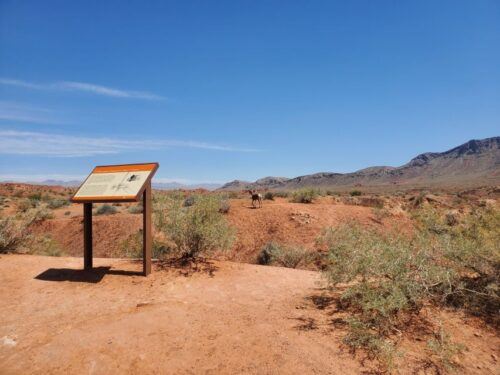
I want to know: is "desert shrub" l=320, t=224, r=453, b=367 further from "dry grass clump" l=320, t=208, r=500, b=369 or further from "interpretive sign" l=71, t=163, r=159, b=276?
"interpretive sign" l=71, t=163, r=159, b=276

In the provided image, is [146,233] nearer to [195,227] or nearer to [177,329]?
[195,227]

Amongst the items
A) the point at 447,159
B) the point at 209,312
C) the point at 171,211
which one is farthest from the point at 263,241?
the point at 447,159

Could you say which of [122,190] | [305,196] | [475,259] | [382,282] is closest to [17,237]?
[122,190]

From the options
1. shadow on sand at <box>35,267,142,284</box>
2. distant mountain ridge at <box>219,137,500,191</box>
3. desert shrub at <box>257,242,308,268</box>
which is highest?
distant mountain ridge at <box>219,137,500,191</box>

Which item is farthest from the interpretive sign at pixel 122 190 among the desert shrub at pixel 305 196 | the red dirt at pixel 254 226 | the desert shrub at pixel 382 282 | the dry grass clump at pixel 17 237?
the desert shrub at pixel 305 196

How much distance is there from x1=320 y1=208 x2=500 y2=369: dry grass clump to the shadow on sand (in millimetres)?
4742

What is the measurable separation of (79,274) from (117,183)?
2.24m

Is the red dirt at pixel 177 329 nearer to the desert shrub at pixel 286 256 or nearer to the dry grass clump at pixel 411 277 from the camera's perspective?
the dry grass clump at pixel 411 277

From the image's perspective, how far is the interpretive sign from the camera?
24.9 feet

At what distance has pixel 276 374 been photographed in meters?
4.04

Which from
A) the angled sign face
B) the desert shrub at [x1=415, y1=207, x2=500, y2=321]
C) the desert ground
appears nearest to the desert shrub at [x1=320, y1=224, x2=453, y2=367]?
the desert ground

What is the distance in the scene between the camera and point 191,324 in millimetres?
5344

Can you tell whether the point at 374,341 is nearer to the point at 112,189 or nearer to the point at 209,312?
the point at 209,312

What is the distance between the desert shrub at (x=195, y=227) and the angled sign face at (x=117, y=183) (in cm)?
149
